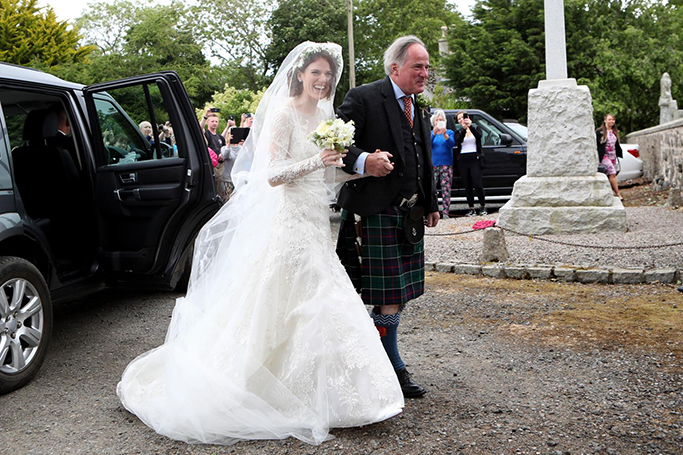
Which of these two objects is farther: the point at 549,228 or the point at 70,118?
the point at 549,228

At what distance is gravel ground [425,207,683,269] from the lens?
777cm

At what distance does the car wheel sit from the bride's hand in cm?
221

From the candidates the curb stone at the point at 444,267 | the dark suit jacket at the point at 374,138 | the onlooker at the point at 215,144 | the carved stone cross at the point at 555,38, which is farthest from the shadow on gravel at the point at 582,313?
the onlooker at the point at 215,144

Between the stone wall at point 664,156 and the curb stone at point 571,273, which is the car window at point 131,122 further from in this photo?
the stone wall at point 664,156

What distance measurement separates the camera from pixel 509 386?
4328 mm

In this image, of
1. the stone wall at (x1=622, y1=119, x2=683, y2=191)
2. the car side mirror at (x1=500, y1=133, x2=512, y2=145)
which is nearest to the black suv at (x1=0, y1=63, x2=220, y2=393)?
the car side mirror at (x1=500, y1=133, x2=512, y2=145)

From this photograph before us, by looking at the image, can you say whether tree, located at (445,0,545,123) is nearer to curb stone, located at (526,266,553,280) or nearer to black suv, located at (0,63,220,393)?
curb stone, located at (526,266,553,280)

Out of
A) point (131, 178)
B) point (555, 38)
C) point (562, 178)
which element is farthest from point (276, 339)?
point (555, 38)

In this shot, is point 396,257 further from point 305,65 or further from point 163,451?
point 163,451

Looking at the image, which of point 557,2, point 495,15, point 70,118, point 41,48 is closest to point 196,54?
point 41,48

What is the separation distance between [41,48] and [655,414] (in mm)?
41169

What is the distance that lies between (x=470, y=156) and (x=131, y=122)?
7759 mm

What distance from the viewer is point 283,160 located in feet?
12.9

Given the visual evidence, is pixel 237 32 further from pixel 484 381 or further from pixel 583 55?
pixel 484 381
